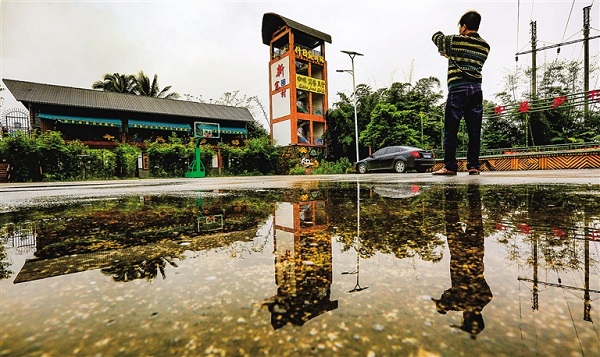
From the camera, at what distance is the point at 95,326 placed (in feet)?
1.54

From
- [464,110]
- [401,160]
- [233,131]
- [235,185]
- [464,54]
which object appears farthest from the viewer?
[233,131]

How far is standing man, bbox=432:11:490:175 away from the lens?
4.00 meters

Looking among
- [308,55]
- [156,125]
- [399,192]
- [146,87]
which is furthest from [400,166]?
[146,87]

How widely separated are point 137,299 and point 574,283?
2.84 ft

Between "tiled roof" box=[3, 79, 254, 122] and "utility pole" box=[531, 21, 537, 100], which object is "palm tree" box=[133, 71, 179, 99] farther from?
"utility pole" box=[531, 21, 537, 100]

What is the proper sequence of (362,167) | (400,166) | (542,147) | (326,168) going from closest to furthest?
(400,166), (362,167), (542,147), (326,168)

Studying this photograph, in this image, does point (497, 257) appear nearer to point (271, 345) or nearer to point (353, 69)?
point (271, 345)

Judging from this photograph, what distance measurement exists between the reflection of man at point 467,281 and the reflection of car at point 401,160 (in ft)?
39.2

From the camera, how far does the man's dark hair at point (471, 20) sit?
13.0 feet

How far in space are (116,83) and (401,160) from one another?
113ft

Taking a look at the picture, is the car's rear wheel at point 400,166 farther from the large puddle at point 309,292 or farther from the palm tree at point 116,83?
the palm tree at point 116,83

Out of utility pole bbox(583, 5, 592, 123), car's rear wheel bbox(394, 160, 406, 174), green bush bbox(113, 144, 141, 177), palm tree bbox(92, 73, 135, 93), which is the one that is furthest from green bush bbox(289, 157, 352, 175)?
palm tree bbox(92, 73, 135, 93)

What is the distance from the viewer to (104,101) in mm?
25000

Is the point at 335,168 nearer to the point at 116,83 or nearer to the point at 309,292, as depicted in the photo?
the point at 309,292
